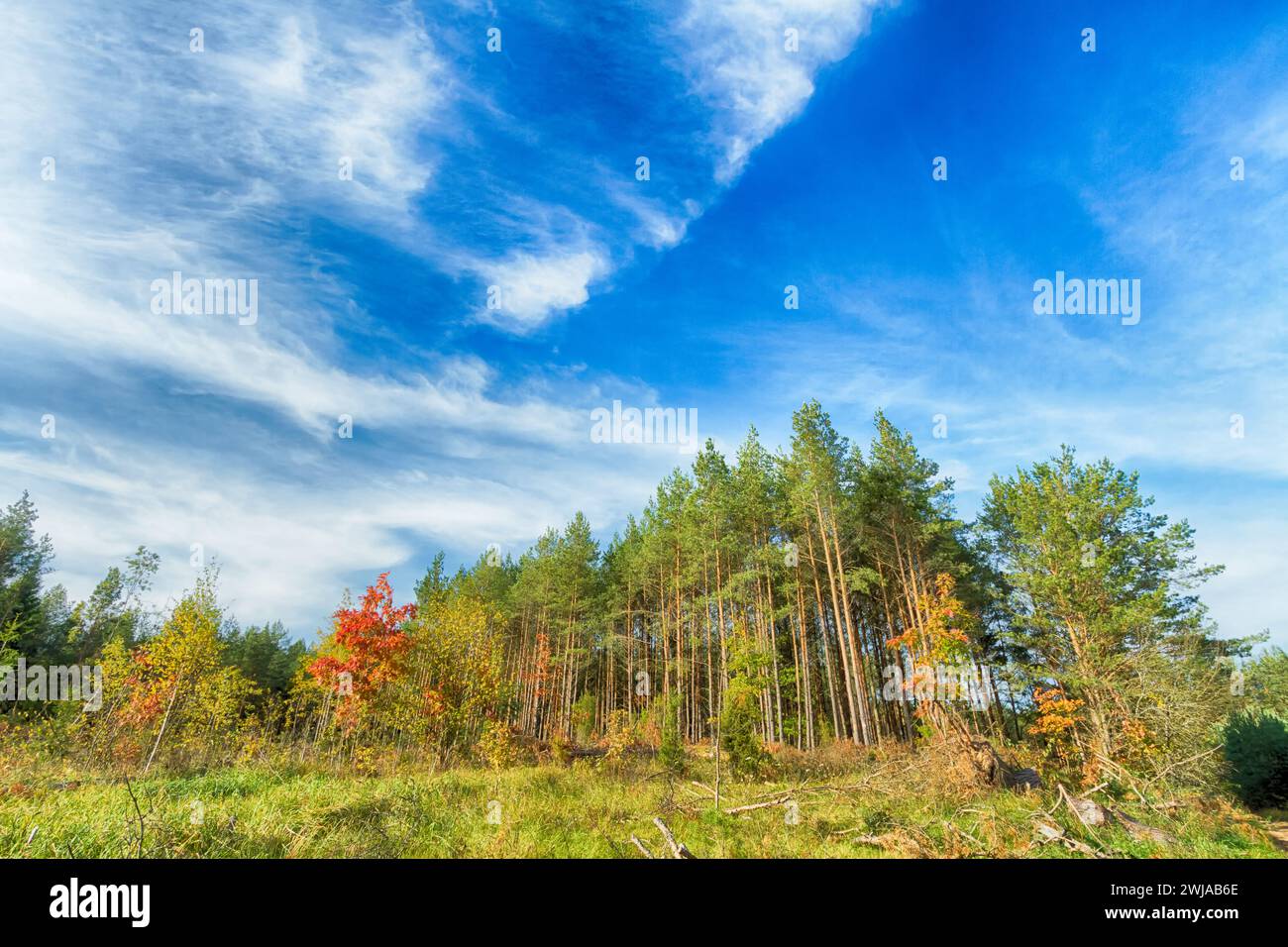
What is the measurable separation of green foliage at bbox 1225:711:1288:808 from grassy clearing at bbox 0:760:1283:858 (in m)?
8.27

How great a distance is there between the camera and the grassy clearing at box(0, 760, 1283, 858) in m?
6.77

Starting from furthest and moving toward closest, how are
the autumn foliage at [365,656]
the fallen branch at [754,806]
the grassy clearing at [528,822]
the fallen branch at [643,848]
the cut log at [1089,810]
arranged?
the autumn foliage at [365,656] → the fallen branch at [754,806] → the cut log at [1089,810] → the fallen branch at [643,848] → the grassy clearing at [528,822]

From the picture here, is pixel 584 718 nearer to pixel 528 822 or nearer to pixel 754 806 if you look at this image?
pixel 754 806

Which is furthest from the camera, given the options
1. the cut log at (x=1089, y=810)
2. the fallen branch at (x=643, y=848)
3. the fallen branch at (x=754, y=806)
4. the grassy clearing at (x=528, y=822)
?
the fallen branch at (x=754, y=806)

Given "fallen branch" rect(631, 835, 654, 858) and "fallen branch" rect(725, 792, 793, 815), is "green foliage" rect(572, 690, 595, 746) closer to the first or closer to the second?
"fallen branch" rect(725, 792, 793, 815)

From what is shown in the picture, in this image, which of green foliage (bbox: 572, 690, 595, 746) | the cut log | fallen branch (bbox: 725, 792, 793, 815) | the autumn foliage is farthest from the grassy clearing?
green foliage (bbox: 572, 690, 595, 746)

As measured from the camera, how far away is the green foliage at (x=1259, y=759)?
16.6 meters

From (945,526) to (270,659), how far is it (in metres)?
60.8

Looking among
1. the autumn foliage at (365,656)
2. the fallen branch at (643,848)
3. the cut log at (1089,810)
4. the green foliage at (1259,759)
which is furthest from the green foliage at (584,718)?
the green foliage at (1259,759)

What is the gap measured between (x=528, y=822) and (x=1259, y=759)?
23934mm

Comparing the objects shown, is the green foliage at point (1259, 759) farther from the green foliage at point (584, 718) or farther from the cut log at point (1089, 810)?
the green foliage at point (584, 718)

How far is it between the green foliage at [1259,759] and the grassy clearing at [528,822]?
827cm
